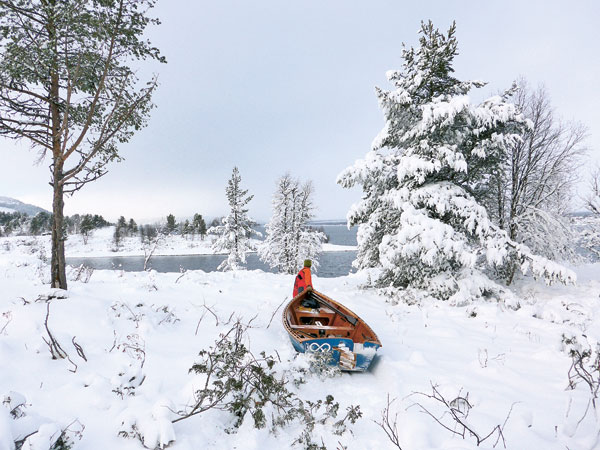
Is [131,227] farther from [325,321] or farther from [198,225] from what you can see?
[325,321]

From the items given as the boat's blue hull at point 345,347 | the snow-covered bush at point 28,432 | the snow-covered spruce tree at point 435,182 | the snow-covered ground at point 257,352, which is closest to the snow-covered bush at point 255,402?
the snow-covered ground at point 257,352

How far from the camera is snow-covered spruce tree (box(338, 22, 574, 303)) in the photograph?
7.25 metres

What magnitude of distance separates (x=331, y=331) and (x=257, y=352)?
213 centimetres

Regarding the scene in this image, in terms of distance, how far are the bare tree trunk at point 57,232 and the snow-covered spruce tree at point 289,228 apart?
20.4 metres

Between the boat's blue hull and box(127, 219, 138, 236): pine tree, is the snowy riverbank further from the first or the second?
the boat's blue hull

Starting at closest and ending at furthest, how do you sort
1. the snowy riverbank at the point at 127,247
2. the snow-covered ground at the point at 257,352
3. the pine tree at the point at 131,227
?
the snow-covered ground at the point at 257,352, the snowy riverbank at the point at 127,247, the pine tree at the point at 131,227

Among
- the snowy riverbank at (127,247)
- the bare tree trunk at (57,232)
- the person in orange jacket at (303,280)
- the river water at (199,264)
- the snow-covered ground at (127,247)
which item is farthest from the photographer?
the snow-covered ground at (127,247)

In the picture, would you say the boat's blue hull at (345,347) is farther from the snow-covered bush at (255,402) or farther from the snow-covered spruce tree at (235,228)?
the snow-covered spruce tree at (235,228)

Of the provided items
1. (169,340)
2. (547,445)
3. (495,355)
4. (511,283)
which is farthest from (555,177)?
(169,340)

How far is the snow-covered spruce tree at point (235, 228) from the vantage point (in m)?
26.2

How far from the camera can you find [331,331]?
18.8 ft

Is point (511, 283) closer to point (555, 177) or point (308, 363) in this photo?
point (555, 177)

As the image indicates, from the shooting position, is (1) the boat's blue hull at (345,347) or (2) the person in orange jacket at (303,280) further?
(2) the person in orange jacket at (303,280)

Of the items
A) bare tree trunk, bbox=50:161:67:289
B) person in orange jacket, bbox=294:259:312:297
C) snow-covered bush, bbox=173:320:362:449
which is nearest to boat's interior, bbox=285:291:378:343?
person in orange jacket, bbox=294:259:312:297
